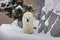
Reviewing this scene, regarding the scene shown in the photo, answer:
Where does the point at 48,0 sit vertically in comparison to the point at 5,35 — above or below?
above

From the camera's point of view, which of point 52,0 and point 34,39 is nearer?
point 34,39

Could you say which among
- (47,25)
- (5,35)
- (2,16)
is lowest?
(2,16)

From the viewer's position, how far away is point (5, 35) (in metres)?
1.24

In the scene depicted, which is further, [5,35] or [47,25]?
[47,25]

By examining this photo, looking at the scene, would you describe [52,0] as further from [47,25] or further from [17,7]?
[17,7]

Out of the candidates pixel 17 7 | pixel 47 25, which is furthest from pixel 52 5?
pixel 17 7

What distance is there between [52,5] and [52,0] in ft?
0.21

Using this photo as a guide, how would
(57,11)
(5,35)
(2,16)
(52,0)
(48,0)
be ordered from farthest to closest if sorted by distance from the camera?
(2,16)
(48,0)
(52,0)
(57,11)
(5,35)

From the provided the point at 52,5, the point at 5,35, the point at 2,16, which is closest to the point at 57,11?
the point at 52,5

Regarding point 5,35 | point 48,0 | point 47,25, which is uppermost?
point 48,0

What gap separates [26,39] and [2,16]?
225cm

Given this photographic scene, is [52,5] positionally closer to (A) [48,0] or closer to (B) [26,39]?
(A) [48,0]

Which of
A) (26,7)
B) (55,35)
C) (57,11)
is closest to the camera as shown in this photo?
(55,35)

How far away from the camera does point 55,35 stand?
1438 mm
